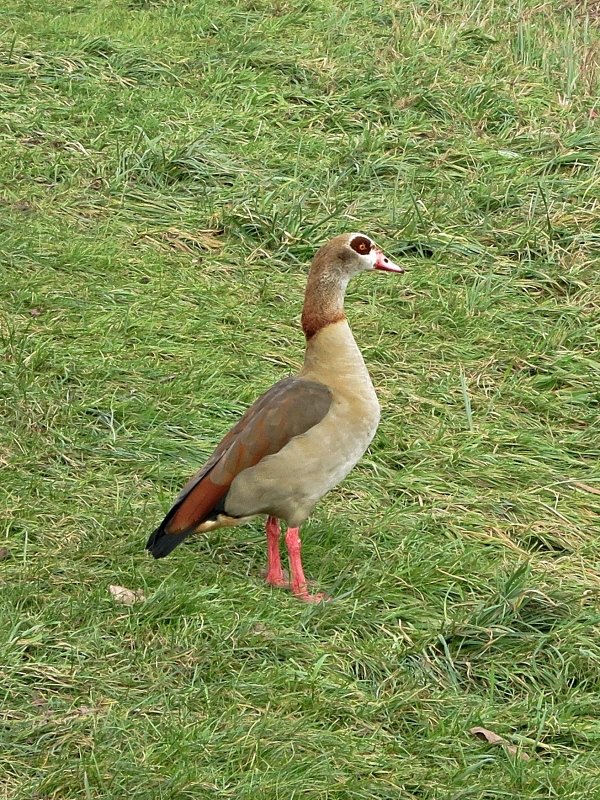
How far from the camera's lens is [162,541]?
15.1 feet

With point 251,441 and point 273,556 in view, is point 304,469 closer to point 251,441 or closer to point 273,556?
point 251,441

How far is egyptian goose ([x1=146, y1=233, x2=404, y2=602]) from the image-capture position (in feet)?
15.4

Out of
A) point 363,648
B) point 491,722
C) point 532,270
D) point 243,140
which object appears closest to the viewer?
point 491,722

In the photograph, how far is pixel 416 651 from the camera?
4.57m

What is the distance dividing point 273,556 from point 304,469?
349 millimetres

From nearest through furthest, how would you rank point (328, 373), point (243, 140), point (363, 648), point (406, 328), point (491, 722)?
point (491, 722), point (363, 648), point (328, 373), point (406, 328), point (243, 140)

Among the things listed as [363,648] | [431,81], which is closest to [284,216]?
[431,81]

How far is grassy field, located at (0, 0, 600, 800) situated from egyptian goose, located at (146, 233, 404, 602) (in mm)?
198

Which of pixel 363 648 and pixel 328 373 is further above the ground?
pixel 328 373

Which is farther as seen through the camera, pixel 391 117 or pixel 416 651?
pixel 391 117

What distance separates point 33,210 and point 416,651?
→ 380 cm

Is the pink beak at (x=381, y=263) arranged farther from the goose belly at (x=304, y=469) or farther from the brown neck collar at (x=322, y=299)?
the goose belly at (x=304, y=469)

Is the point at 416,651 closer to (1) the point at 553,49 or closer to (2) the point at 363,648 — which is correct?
(2) the point at 363,648

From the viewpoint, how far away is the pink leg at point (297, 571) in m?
4.77
